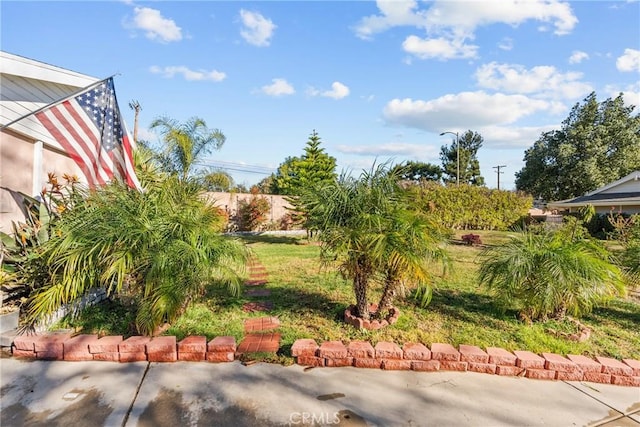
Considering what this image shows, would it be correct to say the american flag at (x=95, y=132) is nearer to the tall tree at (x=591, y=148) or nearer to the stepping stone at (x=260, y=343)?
the stepping stone at (x=260, y=343)

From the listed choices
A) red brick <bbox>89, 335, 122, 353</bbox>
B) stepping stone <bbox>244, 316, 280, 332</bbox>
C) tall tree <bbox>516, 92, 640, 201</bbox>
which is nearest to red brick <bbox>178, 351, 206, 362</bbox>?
red brick <bbox>89, 335, 122, 353</bbox>

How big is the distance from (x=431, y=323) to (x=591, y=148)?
23900mm

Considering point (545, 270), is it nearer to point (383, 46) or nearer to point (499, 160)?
point (383, 46)

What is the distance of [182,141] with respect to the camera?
13.5 metres

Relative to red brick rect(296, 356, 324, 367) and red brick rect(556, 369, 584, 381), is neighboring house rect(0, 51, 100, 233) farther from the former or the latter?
red brick rect(556, 369, 584, 381)

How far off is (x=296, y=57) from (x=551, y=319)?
8515mm

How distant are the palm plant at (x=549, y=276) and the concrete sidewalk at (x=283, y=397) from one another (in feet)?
2.97

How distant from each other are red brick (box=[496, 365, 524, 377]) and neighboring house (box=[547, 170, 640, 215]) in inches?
637

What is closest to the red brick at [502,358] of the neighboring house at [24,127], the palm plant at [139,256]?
the palm plant at [139,256]

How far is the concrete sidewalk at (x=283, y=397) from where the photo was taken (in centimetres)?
186

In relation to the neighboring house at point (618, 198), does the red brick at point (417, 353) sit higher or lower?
lower

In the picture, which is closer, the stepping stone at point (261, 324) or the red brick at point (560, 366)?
the red brick at point (560, 366)

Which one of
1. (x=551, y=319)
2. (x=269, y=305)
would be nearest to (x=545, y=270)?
(x=551, y=319)

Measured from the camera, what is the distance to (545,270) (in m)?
3.07
